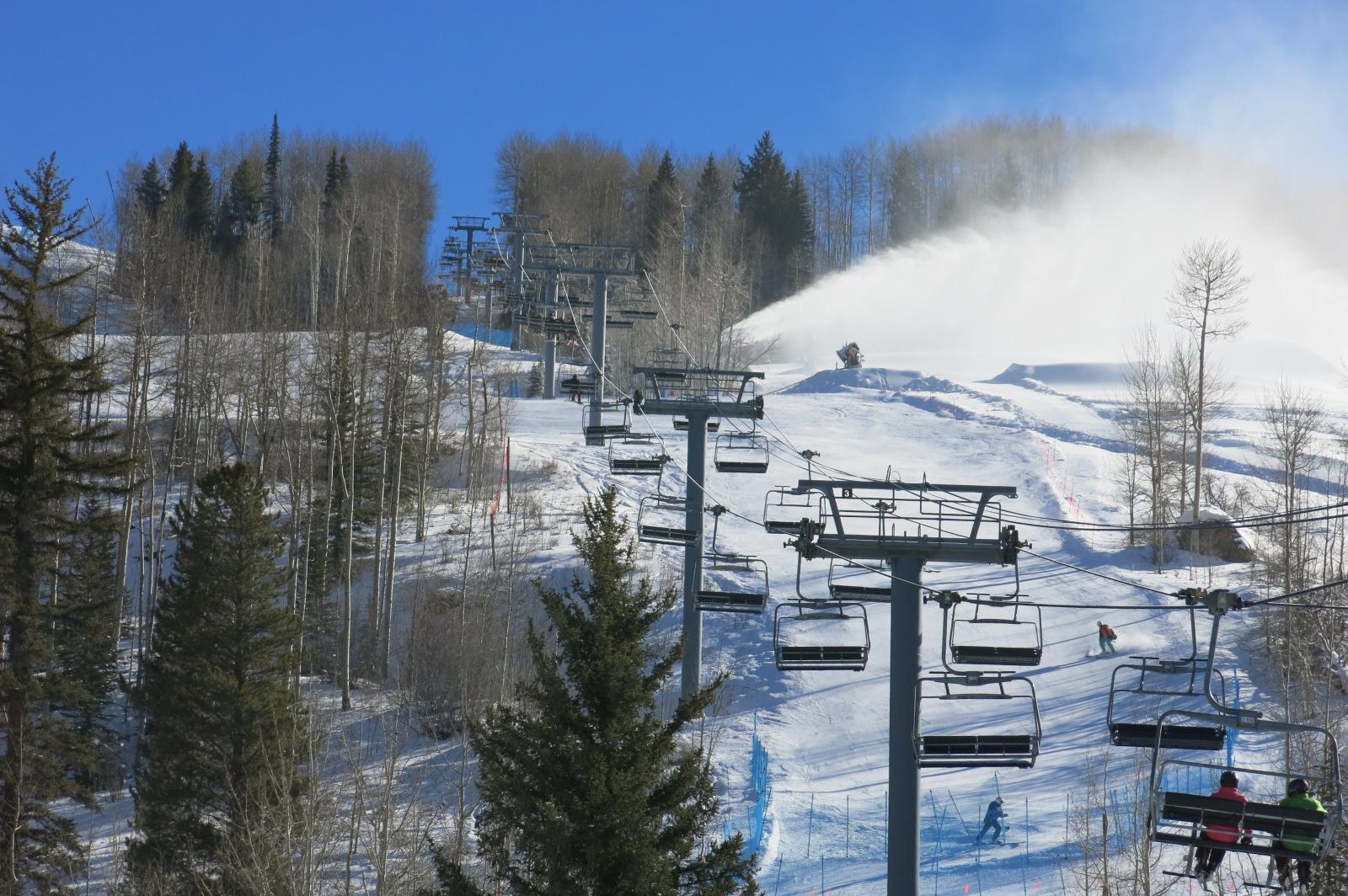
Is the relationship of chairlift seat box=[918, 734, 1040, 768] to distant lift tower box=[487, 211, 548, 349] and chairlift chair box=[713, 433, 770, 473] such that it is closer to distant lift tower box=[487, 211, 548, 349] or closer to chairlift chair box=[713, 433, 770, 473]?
chairlift chair box=[713, 433, 770, 473]

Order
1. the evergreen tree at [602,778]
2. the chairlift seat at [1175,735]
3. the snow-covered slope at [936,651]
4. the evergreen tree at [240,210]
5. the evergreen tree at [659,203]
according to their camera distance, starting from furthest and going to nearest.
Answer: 1. the evergreen tree at [240,210]
2. the evergreen tree at [659,203]
3. the snow-covered slope at [936,651]
4. the evergreen tree at [602,778]
5. the chairlift seat at [1175,735]

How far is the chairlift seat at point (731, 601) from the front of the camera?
70.2 feet

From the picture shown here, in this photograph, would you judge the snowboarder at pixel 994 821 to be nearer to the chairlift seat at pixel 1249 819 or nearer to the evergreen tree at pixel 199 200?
the chairlift seat at pixel 1249 819

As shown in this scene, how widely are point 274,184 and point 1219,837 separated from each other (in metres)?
92.5

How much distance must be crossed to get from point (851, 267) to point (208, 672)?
91684 millimetres

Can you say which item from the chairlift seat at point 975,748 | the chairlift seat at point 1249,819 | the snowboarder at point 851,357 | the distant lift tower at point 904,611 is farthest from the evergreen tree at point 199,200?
the chairlift seat at point 1249,819

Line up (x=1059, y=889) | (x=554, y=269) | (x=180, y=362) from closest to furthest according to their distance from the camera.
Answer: (x=1059, y=889) → (x=180, y=362) → (x=554, y=269)

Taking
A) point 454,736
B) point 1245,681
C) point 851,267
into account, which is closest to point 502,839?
point 454,736

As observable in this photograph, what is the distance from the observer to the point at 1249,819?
10.2 metres

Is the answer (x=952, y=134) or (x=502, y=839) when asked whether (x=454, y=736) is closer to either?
(x=502, y=839)

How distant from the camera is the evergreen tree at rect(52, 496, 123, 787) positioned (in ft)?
83.0

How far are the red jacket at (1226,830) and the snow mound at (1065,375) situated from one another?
178 feet

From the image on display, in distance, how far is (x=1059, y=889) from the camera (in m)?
20.3

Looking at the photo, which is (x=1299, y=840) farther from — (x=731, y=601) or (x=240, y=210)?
(x=240, y=210)
